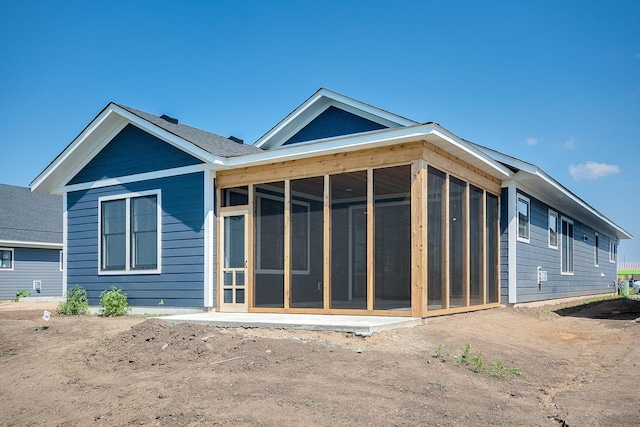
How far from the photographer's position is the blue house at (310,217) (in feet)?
27.7

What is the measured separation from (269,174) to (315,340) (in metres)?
3.81

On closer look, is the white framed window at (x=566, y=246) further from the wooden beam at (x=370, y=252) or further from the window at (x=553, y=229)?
the wooden beam at (x=370, y=252)

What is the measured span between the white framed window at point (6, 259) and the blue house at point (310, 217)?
1123 cm

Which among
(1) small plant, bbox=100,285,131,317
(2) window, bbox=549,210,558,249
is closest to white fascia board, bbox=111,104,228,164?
(1) small plant, bbox=100,285,131,317

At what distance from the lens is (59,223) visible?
Result: 24906 millimetres

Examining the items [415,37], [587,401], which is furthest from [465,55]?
[587,401]

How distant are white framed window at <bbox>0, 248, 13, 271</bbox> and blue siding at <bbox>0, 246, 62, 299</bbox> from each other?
122mm

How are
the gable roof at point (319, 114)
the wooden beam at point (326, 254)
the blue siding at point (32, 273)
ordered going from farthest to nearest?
the blue siding at point (32, 273) → the gable roof at point (319, 114) → the wooden beam at point (326, 254)

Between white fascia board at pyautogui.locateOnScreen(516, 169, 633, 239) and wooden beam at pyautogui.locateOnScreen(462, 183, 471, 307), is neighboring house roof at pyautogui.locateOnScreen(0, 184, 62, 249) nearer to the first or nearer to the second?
wooden beam at pyautogui.locateOnScreen(462, 183, 471, 307)

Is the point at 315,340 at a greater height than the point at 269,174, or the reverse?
the point at 269,174

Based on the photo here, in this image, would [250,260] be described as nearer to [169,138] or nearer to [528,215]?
[169,138]

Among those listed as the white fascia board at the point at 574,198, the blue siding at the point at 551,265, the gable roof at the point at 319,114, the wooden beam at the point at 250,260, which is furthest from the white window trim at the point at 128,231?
the white fascia board at the point at 574,198

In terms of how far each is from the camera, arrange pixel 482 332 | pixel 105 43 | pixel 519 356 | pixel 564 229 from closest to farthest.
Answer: pixel 519 356
pixel 482 332
pixel 105 43
pixel 564 229

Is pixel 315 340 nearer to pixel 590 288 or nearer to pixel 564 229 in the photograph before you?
pixel 564 229
